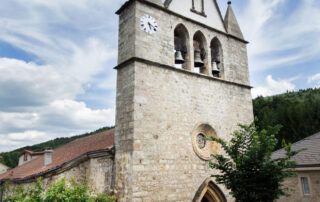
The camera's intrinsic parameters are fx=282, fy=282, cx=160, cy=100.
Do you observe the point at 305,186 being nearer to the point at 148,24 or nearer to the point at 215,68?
the point at 215,68

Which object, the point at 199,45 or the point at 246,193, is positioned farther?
the point at 199,45

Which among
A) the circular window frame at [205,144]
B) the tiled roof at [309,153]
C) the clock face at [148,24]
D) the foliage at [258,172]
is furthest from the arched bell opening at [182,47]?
the tiled roof at [309,153]

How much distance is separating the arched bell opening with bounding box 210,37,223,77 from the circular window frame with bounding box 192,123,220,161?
2371 mm

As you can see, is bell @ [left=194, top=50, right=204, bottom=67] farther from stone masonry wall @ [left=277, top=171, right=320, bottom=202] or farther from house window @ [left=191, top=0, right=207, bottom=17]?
stone masonry wall @ [left=277, top=171, right=320, bottom=202]

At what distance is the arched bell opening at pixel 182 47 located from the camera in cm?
996

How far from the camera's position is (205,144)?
987 cm

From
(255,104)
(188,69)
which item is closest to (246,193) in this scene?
(188,69)

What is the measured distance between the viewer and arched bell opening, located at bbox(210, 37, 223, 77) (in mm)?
11009

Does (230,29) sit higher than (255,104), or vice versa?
(255,104)

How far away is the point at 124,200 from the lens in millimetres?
7586

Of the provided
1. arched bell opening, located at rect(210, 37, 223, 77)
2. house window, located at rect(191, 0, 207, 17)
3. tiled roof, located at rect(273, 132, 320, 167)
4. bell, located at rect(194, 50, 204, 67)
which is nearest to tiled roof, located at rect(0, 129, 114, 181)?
bell, located at rect(194, 50, 204, 67)

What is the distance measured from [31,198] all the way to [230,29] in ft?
31.1

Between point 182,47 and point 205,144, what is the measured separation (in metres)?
3.59

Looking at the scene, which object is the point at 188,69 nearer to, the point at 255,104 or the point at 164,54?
the point at 164,54
